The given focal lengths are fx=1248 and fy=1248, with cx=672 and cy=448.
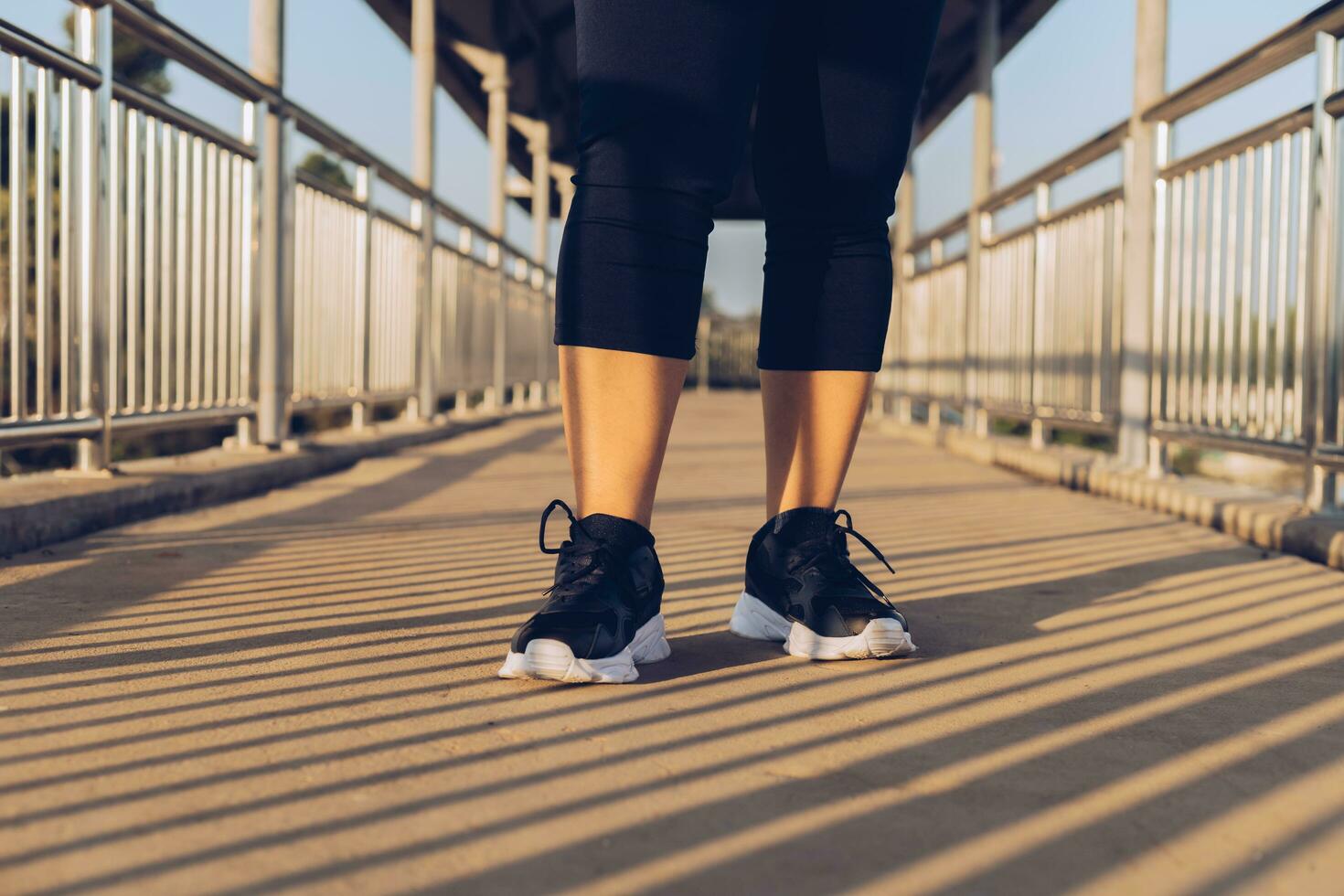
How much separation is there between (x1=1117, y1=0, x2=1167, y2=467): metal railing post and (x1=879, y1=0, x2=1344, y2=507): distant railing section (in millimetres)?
21

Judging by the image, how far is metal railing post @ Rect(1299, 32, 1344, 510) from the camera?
288 cm

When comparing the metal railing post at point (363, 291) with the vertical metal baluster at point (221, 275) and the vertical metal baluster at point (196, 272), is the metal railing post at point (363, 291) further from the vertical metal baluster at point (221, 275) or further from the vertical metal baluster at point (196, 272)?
the vertical metal baluster at point (196, 272)

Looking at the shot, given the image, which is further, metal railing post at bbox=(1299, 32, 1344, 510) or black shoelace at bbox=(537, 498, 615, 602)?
metal railing post at bbox=(1299, 32, 1344, 510)

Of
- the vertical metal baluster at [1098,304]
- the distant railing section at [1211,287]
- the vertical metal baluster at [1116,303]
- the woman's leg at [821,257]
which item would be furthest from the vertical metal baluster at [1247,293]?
the woman's leg at [821,257]

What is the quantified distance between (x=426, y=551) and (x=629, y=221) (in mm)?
1175

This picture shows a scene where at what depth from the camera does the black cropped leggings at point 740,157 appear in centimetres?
154

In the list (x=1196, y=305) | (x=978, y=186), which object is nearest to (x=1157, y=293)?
(x=1196, y=305)

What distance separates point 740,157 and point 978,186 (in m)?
7.48

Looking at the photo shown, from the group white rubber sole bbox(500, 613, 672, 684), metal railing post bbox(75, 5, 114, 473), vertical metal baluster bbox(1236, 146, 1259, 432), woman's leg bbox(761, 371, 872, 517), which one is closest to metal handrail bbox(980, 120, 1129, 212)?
vertical metal baluster bbox(1236, 146, 1259, 432)

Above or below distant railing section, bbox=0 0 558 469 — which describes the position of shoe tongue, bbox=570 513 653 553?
below

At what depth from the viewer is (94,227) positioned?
295cm

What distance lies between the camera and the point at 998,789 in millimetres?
1080

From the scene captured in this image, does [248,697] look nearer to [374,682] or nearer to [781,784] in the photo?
[374,682]

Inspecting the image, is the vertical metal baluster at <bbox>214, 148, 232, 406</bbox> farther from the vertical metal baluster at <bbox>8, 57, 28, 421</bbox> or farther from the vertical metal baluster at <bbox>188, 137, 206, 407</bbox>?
Result: the vertical metal baluster at <bbox>8, 57, 28, 421</bbox>
